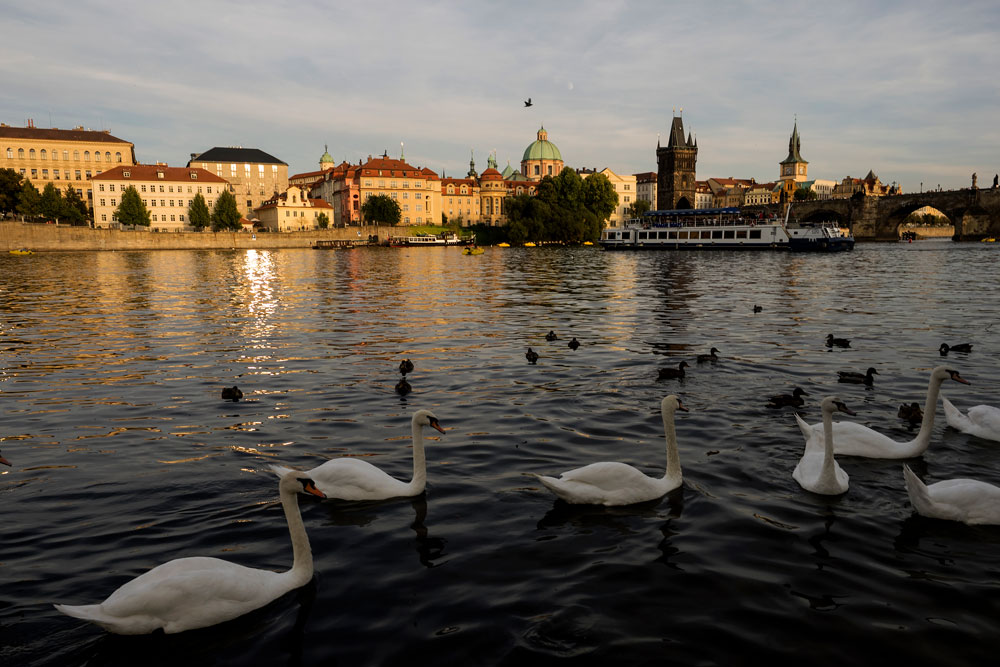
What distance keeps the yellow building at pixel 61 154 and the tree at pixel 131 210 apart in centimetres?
2180

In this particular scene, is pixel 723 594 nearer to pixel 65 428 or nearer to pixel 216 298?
pixel 65 428

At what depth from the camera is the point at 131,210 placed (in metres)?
110

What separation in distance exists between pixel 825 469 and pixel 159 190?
14007 cm

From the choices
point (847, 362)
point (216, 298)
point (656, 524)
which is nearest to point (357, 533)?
point (656, 524)

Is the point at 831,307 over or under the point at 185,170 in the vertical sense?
under

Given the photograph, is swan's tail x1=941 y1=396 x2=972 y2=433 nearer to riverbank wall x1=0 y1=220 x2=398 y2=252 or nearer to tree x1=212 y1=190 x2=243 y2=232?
riverbank wall x1=0 y1=220 x2=398 y2=252

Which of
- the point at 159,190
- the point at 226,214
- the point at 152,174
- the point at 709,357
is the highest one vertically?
the point at 152,174

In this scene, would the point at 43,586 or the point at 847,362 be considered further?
the point at 847,362

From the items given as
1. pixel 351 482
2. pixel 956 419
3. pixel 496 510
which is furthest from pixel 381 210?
pixel 496 510

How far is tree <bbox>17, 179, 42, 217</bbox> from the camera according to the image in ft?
324

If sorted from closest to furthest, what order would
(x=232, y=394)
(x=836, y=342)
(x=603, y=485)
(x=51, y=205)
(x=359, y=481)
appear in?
(x=603, y=485) → (x=359, y=481) → (x=232, y=394) → (x=836, y=342) → (x=51, y=205)

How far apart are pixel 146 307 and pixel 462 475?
23.5 m

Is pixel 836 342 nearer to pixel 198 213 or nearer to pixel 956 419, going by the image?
pixel 956 419

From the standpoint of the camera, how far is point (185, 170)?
427 feet
